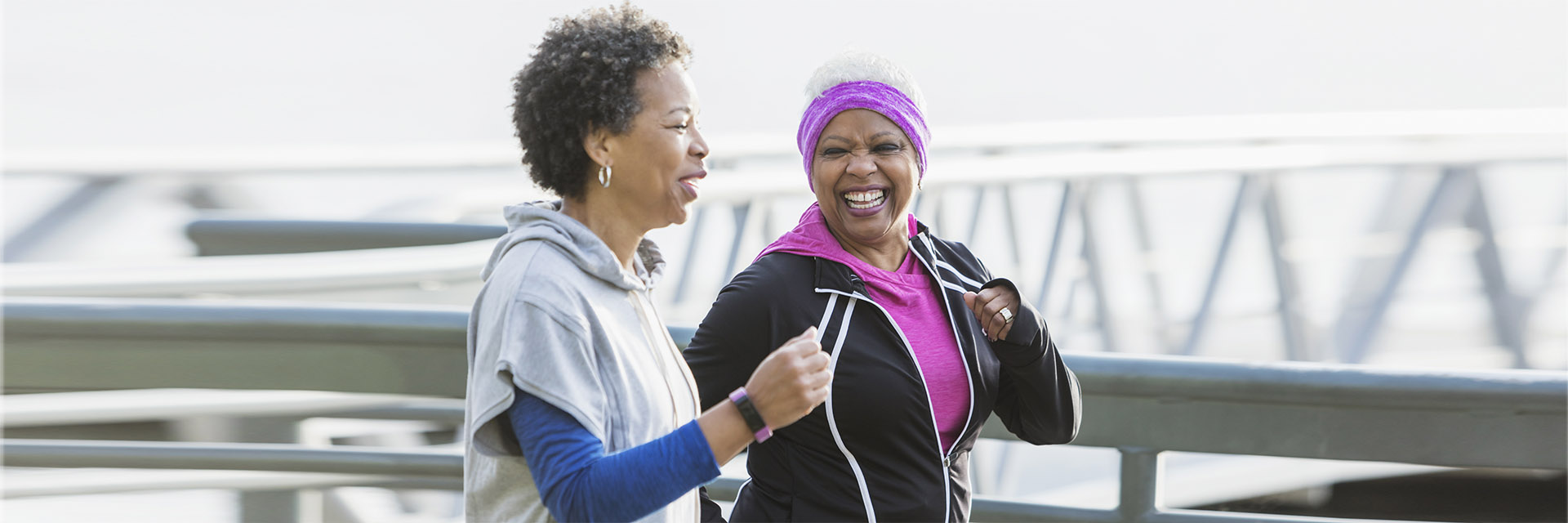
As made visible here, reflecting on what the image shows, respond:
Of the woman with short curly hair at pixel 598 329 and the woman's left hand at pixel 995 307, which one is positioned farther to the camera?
the woman's left hand at pixel 995 307

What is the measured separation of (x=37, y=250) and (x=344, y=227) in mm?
3452

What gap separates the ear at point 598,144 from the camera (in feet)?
5.60

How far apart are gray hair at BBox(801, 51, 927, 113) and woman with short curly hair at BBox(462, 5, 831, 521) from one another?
47 cm

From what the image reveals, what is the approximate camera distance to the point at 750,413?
5.17 feet

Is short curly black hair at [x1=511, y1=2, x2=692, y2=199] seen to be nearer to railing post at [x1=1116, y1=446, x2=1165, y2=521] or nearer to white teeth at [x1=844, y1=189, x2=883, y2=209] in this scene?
white teeth at [x1=844, y1=189, x2=883, y2=209]

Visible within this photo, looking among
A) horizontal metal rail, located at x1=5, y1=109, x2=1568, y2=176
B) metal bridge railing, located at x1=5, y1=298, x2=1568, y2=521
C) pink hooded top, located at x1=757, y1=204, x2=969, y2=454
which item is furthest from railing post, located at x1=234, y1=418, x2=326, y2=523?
horizontal metal rail, located at x1=5, y1=109, x2=1568, y2=176

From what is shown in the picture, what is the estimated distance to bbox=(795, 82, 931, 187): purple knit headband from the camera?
86.4 inches

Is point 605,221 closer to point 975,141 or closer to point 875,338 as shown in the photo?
point 875,338

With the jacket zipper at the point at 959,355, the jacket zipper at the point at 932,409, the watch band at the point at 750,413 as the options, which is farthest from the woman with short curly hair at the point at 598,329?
the jacket zipper at the point at 959,355

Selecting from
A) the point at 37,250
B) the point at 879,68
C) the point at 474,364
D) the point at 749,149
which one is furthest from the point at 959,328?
the point at 37,250

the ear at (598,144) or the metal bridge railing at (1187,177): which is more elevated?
the metal bridge railing at (1187,177)

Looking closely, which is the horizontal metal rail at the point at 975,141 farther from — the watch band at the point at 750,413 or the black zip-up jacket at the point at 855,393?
the watch band at the point at 750,413

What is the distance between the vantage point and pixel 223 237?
16.8 ft

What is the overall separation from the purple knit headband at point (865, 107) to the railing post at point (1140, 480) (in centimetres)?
63
